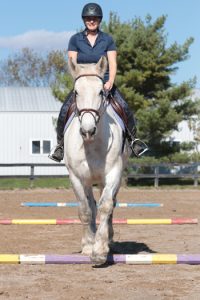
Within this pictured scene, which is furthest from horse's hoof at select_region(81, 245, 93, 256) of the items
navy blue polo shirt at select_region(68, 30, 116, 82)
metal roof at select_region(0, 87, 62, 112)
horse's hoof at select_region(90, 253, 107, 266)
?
metal roof at select_region(0, 87, 62, 112)

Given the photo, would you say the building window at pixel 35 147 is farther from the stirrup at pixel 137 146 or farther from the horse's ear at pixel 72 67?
the horse's ear at pixel 72 67

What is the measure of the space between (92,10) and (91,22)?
0.50ft

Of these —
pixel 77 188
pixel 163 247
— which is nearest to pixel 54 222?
pixel 163 247

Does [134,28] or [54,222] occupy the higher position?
[134,28]

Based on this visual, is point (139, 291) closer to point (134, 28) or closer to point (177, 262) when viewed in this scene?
point (177, 262)

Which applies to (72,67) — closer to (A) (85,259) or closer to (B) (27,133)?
(A) (85,259)

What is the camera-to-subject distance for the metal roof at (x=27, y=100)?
108 feet

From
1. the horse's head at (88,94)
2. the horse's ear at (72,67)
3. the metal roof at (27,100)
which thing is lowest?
the metal roof at (27,100)

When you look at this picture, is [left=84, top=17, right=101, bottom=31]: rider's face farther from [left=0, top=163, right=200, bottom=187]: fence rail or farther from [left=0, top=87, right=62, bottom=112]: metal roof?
[left=0, top=87, right=62, bottom=112]: metal roof

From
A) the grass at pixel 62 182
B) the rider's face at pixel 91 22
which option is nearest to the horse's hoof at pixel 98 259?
the rider's face at pixel 91 22

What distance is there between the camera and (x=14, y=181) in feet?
103

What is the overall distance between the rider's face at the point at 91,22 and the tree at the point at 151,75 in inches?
769

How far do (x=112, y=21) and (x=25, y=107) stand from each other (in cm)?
798

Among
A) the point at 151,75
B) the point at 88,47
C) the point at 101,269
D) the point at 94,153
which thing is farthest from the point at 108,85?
the point at 151,75
